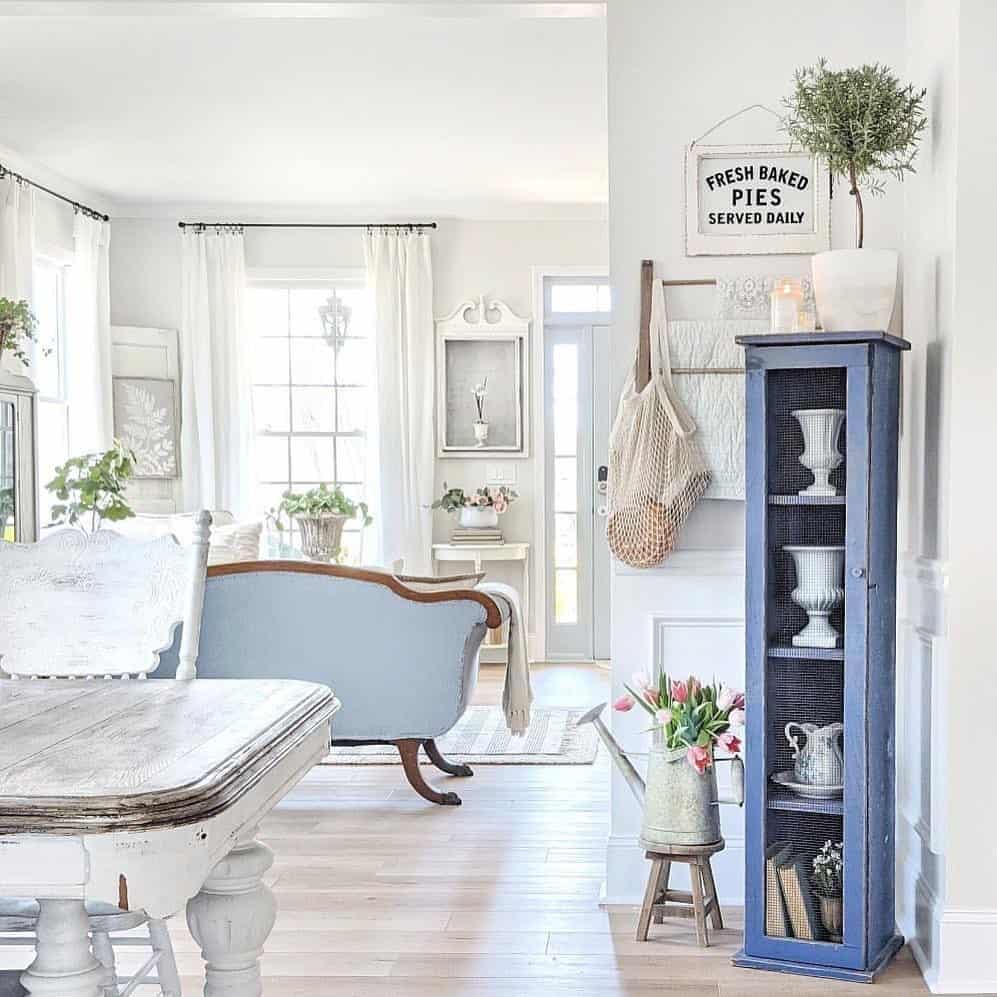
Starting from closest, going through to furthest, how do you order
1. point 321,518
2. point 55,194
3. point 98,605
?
point 98,605
point 55,194
point 321,518

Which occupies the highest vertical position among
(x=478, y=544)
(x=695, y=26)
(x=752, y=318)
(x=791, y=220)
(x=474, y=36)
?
(x=474, y=36)

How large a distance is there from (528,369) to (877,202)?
4743 millimetres

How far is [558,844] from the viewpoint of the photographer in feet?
14.1

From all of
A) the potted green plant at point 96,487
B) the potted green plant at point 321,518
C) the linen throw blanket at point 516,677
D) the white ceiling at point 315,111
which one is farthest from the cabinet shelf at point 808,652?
the potted green plant at point 321,518

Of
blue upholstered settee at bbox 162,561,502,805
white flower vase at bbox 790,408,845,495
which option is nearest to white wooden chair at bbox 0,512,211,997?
white flower vase at bbox 790,408,845,495

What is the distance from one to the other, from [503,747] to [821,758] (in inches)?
109

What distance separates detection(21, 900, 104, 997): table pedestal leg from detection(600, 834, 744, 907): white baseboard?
2.25 meters

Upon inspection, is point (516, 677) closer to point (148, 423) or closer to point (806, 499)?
point (806, 499)

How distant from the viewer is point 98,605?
7.75 ft

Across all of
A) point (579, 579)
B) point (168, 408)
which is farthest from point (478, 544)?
point (168, 408)

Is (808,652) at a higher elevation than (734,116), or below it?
below

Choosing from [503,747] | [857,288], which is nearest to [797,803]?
[857,288]

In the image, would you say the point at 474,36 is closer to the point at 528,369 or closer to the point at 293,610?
the point at 293,610

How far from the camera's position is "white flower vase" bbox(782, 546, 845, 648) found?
3.17m
